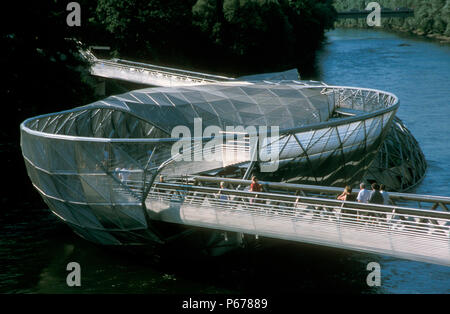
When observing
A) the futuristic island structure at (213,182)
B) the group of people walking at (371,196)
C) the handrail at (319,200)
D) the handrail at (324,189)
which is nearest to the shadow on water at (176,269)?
the futuristic island structure at (213,182)

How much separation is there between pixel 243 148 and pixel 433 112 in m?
30.1

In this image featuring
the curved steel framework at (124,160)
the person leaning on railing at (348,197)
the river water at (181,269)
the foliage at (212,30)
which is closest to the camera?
the person leaning on railing at (348,197)

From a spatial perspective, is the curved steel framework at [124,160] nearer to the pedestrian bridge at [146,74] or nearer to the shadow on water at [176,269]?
the shadow on water at [176,269]

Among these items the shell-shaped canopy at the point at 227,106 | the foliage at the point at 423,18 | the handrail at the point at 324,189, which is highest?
the foliage at the point at 423,18

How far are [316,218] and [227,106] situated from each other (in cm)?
1390

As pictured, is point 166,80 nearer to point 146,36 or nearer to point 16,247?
point 146,36

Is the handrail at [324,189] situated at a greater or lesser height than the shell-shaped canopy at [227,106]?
lesser

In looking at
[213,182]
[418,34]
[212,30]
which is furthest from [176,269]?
[418,34]

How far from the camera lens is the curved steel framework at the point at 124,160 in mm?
19672

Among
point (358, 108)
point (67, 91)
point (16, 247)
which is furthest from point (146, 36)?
point (16, 247)

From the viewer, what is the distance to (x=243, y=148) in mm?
21047

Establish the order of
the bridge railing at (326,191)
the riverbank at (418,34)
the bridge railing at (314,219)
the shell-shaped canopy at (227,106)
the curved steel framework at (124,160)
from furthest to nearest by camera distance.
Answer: the riverbank at (418,34)
the shell-shaped canopy at (227,106)
the curved steel framework at (124,160)
the bridge railing at (326,191)
the bridge railing at (314,219)

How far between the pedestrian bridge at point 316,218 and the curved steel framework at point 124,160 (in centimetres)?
85
